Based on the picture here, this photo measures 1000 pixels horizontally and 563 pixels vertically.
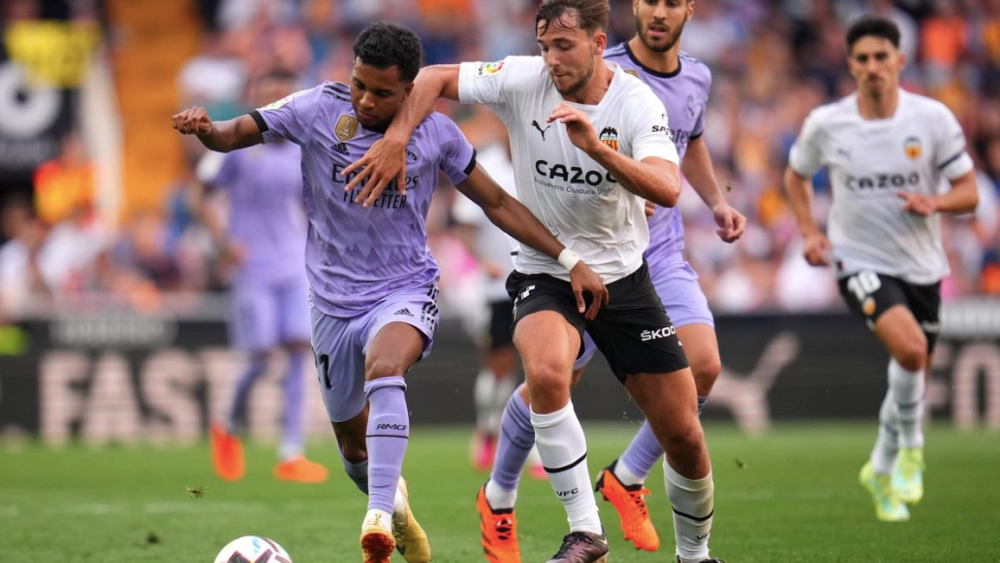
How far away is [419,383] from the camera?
16234mm

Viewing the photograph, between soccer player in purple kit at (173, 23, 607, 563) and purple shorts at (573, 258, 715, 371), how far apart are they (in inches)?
46.5

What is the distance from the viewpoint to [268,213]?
12.4 m

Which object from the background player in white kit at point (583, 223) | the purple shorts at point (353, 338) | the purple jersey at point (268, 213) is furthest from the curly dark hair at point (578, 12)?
the purple jersey at point (268, 213)

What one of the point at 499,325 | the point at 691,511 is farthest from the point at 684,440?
the point at 499,325

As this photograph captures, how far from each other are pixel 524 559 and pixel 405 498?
932mm

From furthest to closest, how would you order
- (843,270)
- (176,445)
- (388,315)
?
(176,445) → (843,270) → (388,315)

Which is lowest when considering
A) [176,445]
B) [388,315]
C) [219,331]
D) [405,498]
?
[176,445]

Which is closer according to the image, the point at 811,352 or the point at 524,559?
the point at 524,559

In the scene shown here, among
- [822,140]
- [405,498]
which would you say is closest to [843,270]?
[822,140]

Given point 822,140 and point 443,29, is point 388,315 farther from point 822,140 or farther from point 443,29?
point 443,29

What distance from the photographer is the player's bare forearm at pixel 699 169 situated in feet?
26.0

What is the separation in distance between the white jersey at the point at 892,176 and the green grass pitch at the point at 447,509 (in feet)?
5.48

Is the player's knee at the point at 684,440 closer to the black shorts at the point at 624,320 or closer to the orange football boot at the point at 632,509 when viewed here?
the black shorts at the point at 624,320

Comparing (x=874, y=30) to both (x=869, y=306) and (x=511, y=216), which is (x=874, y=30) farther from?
(x=511, y=216)
